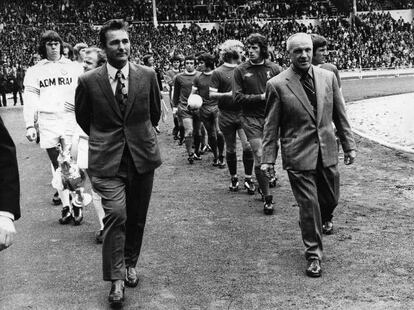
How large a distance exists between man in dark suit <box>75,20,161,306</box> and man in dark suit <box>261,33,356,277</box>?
3.91ft

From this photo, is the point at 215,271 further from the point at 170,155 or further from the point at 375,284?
the point at 170,155

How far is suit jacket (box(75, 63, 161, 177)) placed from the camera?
4.89 metres

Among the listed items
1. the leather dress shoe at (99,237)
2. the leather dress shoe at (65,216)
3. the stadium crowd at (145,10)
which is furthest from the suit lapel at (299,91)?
the stadium crowd at (145,10)

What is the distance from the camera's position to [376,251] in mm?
5773

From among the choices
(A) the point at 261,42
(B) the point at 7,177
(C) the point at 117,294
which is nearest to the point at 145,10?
(A) the point at 261,42

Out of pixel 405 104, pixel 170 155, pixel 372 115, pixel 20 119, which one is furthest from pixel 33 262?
pixel 20 119

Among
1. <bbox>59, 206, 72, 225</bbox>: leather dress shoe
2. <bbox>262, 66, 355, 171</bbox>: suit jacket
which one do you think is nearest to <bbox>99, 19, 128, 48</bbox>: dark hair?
<bbox>262, 66, 355, 171</bbox>: suit jacket

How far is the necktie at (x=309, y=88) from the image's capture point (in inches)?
217

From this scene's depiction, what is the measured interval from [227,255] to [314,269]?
921 millimetres

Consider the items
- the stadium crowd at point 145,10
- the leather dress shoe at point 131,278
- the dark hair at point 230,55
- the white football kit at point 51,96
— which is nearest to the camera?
the leather dress shoe at point 131,278

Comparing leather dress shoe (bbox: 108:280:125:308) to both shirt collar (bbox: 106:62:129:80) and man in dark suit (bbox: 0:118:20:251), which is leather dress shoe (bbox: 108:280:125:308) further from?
man in dark suit (bbox: 0:118:20:251)

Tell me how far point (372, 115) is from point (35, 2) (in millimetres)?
32396

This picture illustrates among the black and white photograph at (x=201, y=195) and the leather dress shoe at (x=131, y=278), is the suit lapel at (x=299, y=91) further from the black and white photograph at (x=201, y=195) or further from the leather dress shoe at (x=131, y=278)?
the leather dress shoe at (x=131, y=278)

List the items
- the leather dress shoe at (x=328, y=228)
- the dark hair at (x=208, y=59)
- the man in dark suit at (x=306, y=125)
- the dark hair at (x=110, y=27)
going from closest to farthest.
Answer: the dark hair at (x=110, y=27), the man in dark suit at (x=306, y=125), the leather dress shoe at (x=328, y=228), the dark hair at (x=208, y=59)
